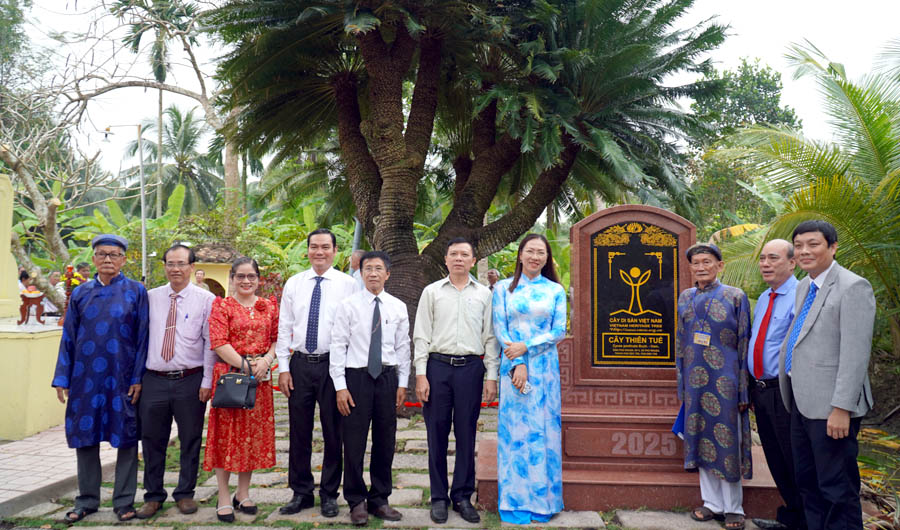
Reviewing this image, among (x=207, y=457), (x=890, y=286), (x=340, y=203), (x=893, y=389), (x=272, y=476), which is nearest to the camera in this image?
(x=207, y=457)

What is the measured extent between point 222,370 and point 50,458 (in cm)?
265

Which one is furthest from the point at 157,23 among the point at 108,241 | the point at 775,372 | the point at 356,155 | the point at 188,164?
the point at 188,164

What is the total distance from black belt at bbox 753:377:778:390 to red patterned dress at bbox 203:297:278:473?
325 cm

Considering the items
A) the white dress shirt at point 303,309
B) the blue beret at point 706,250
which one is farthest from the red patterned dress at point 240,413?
the blue beret at point 706,250

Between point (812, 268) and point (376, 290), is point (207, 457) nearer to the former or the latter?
point (376, 290)

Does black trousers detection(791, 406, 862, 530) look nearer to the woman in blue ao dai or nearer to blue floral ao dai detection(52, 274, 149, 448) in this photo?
the woman in blue ao dai

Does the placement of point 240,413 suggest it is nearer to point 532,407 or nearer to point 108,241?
point 108,241

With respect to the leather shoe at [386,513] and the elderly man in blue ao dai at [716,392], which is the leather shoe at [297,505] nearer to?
the leather shoe at [386,513]

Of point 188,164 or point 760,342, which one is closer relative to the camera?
point 760,342

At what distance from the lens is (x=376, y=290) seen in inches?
172

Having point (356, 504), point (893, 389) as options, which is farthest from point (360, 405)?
point (893, 389)

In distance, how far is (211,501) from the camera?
4684 millimetres

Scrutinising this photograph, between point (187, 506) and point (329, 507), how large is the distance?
38.5 inches

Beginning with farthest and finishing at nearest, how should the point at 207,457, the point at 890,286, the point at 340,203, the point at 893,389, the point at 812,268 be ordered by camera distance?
the point at 340,203 → the point at 893,389 → the point at 890,286 → the point at 207,457 → the point at 812,268
